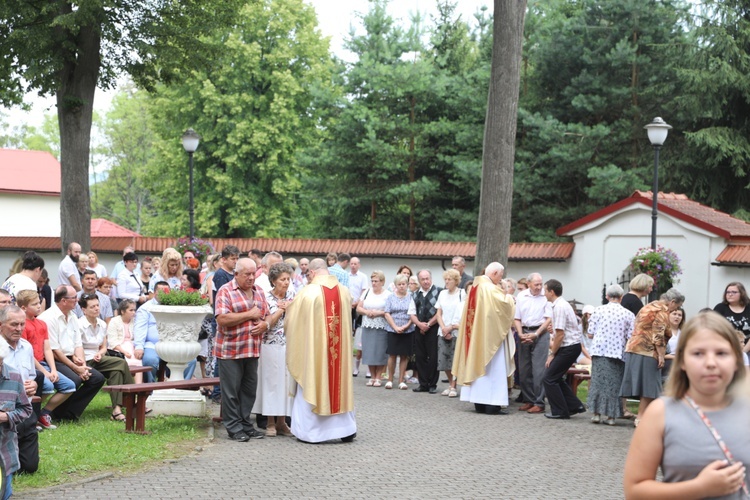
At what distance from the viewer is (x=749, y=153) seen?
31719 mm

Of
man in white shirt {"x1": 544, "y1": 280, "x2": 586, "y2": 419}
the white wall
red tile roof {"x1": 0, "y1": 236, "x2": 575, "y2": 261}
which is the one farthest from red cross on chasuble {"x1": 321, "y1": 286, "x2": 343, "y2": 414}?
the white wall

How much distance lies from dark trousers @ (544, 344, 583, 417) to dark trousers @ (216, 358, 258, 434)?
4.21m

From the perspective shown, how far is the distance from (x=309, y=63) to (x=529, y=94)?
11.7 meters

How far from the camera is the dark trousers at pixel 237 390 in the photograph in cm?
1046

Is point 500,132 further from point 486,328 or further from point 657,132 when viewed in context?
point 657,132

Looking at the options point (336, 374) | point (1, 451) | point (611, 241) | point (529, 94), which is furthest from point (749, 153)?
point (1, 451)

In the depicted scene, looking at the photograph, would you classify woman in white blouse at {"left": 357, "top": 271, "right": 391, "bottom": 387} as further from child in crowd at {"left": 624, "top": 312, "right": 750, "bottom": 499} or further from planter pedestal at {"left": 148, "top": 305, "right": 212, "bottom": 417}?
child in crowd at {"left": 624, "top": 312, "right": 750, "bottom": 499}

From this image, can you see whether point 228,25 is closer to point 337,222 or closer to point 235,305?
point 235,305

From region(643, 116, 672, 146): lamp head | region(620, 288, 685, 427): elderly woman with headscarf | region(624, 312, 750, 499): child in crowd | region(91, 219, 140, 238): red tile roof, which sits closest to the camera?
region(624, 312, 750, 499): child in crowd

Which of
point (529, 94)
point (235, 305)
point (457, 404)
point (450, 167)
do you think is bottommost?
point (457, 404)

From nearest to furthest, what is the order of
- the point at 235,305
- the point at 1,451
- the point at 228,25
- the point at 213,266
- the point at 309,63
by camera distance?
the point at 1,451 < the point at 235,305 < the point at 213,266 < the point at 228,25 < the point at 309,63

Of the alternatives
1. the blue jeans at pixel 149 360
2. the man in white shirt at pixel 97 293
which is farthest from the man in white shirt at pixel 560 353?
the man in white shirt at pixel 97 293

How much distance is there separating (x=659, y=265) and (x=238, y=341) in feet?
39.7

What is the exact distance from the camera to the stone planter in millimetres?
11602
